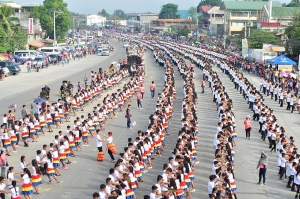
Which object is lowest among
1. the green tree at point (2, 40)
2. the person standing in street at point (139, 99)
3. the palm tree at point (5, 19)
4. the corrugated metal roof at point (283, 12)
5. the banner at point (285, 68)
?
the person standing in street at point (139, 99)

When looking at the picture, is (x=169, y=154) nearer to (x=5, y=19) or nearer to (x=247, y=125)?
(x=247, y=125)

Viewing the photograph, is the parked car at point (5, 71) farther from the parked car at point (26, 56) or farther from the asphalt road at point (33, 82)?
the parked car at point (26, 56)

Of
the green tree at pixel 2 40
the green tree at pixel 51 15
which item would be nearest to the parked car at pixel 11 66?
the green tree at pixel 2 40

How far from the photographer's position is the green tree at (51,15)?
104 m

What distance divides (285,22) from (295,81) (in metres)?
70.4

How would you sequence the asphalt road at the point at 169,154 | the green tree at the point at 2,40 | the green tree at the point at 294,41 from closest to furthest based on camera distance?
the asphalt road at the point at 169,154
the green tree at the point at 294,41
the green tree at the point at 2,40

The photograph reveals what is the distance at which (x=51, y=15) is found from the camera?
351 feet

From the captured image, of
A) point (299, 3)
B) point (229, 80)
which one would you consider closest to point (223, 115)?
point (229, 80)

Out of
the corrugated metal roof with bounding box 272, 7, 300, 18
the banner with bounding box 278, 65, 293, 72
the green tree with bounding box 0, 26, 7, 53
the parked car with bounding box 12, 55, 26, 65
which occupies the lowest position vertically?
the parked car with bounding box 12, 55, 26, 65

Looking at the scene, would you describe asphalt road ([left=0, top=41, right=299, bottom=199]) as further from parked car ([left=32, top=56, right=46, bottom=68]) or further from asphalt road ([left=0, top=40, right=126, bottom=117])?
parked car ([left=32, top=56, right=46, bottom=68])

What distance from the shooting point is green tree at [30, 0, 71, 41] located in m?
104

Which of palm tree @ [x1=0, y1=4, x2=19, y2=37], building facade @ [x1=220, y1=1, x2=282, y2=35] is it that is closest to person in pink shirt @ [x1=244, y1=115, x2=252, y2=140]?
palm tree @ [x1=0, y1=4, x2=19, y2=37]

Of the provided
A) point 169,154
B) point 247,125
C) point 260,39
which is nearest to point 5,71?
point 247,125

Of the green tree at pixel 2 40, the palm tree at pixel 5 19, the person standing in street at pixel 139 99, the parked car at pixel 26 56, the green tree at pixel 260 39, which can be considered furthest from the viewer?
the green tree at pixel 260 39
